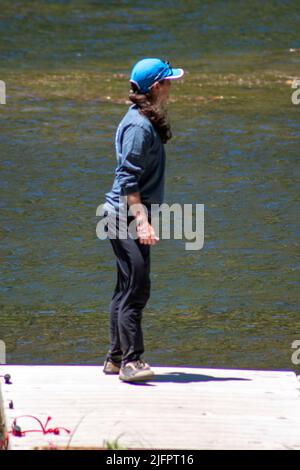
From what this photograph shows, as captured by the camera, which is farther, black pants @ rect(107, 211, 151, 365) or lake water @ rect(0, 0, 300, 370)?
lake water @ rect(0, 0, 300, 370)

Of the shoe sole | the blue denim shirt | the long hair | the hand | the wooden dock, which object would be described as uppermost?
the long hair

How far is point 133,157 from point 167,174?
19.2 feet

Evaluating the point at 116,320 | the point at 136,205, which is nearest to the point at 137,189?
the point at 136,205

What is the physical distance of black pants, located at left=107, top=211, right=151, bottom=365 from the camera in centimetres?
562

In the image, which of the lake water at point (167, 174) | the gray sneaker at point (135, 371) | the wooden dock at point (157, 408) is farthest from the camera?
the lake water at point (167, 174)

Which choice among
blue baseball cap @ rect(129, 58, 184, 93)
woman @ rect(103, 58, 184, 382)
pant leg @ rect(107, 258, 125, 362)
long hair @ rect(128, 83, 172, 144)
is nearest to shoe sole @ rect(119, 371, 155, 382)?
woman @ rect(103, 58, 184, 382)

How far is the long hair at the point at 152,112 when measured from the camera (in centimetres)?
551

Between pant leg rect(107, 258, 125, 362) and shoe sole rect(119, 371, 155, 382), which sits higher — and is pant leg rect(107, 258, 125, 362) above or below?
above

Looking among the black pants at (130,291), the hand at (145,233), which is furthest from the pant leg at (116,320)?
the hand at (145,233)

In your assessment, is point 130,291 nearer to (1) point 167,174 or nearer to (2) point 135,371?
(2) point 135,371

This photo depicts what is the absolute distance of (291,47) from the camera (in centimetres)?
1695

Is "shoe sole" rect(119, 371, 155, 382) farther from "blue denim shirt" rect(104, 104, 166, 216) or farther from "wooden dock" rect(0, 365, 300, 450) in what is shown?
"blue denim shirt" rect(104, 104, 166, 216)

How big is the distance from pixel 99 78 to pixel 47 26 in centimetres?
321

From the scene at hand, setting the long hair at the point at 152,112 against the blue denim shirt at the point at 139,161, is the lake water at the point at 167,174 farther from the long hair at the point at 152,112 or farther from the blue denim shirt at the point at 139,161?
the long hair at the point at 152,112
